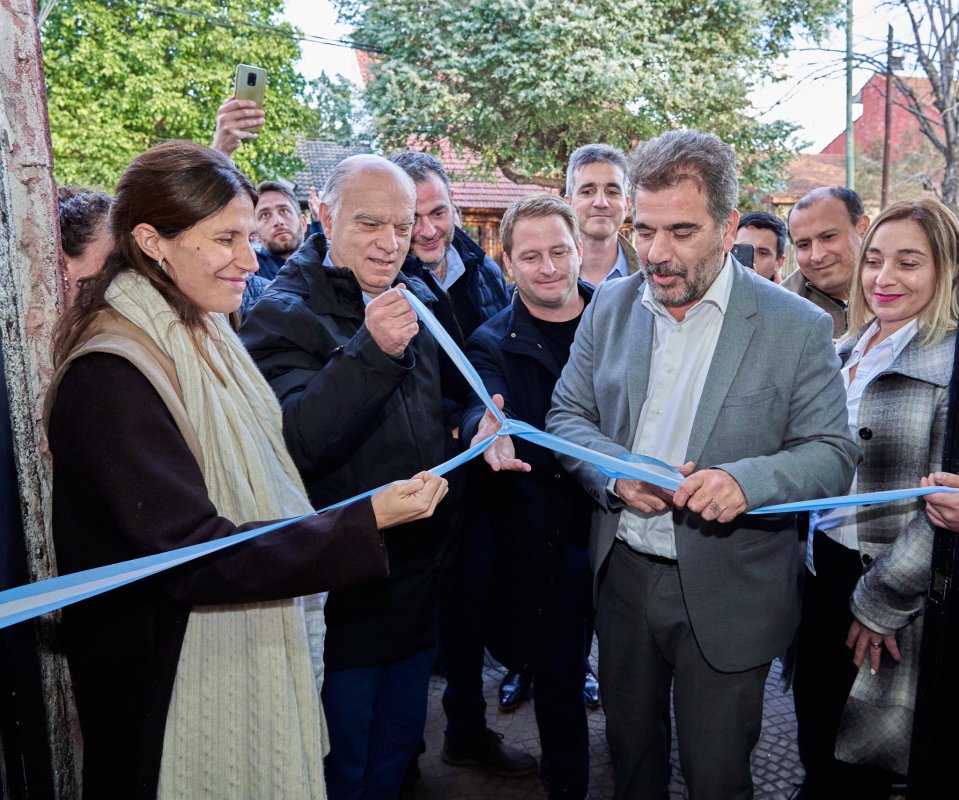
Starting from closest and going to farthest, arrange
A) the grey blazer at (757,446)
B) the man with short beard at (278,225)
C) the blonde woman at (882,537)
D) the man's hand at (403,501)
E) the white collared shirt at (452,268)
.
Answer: the man's hand at (403,501) → the grey blazer at (757,446) → the blonde woman at (882,537) → the white collared shirt at (452,268) → the man with short beard at (278,225)

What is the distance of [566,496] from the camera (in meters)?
3.02

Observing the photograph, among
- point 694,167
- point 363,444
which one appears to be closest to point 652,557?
point 363,444

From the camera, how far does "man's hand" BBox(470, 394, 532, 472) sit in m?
2.44

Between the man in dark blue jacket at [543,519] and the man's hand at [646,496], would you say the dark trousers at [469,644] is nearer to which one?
the man in dark blue jacket at [543,519]

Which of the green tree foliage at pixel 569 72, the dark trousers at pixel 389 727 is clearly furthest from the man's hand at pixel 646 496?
the green tree foliage at pixel 569 72

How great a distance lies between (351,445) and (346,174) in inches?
39.3

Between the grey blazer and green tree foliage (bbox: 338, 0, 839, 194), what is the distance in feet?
47.2

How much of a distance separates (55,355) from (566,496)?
188 centimetres

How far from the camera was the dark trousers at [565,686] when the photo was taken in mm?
3059

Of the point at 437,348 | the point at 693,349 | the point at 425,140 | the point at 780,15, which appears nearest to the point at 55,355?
the point at 437,348

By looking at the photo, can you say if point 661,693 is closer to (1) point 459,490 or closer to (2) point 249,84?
(1) point 459,490

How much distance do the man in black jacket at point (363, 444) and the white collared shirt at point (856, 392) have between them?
1.44 m

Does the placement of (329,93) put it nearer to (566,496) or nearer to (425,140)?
(425,140)

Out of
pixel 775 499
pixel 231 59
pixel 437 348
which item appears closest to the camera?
pixel 775 499
